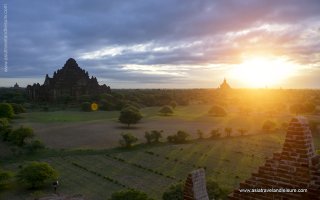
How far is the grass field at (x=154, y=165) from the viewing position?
29.5 m

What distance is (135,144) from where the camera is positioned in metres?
45.2

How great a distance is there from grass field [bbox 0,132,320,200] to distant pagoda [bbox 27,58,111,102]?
250 feet

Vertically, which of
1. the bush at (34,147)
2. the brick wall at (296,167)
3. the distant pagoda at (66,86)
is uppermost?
the distant pagoda at (66,86)

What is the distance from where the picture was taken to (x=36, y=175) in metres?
29.3

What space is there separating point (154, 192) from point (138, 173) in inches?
227

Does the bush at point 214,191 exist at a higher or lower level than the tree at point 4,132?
lower

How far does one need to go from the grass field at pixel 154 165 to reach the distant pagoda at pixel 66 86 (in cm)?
7633

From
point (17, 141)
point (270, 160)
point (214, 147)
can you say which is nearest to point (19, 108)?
point (17, 141)

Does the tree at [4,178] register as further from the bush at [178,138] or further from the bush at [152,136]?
the bush at [178,138]

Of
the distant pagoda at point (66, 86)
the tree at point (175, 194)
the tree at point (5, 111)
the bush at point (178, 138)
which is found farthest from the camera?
the distant pagoda at point (66, 86)

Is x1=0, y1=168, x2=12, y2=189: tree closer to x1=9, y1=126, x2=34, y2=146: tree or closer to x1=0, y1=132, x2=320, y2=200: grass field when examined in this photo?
x1=0, y1=132, x2=320, y2=200: grass field

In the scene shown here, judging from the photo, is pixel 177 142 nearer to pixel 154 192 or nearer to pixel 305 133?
pixel 154 192

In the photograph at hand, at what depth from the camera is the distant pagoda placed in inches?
4520

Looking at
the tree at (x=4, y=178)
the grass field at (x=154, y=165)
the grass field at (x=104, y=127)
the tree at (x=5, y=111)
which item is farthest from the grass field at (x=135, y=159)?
the tree at (x=5, y=111)
